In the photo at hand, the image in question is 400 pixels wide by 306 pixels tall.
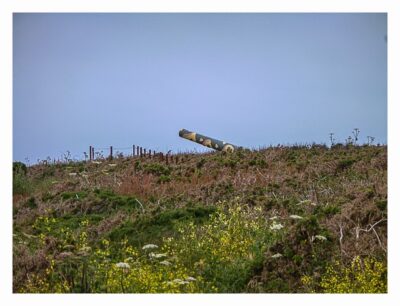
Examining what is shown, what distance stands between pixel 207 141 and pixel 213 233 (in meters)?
16.1

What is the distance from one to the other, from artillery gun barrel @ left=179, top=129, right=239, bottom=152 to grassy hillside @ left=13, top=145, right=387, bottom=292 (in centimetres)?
778

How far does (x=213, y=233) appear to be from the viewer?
43.6 ft

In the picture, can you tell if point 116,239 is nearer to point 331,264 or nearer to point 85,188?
point 331,264

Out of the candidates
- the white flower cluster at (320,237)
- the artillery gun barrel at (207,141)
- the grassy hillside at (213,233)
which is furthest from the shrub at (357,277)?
the artillery gun barrel at (207,141)

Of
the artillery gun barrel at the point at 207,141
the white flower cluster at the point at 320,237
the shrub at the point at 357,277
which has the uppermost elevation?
the artillery gun barrel at the point at 207,141

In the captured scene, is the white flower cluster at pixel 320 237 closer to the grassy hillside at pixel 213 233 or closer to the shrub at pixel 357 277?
the grassy hillside at pixel 213 233

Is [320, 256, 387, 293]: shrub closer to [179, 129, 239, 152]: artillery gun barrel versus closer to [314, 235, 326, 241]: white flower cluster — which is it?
[314, 235, 326, 241]: white flower cluster

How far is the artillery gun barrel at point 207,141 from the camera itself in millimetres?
28078

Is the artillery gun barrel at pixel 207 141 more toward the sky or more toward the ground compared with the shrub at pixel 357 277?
more toward the sky

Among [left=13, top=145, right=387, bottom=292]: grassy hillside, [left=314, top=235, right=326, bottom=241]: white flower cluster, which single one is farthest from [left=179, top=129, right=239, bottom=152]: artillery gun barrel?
[left=314, top=235, right=326, bottom=241]: white flower cluster

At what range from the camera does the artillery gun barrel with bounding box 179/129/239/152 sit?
2808cm

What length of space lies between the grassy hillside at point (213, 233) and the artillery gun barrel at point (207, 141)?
25.5ft
